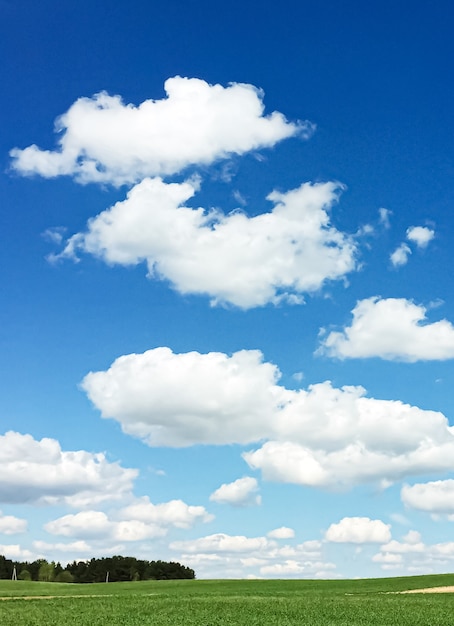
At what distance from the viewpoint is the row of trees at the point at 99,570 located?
17325 cm

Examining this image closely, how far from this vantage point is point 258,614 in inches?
1490

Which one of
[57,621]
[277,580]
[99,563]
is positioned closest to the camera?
[57,621]

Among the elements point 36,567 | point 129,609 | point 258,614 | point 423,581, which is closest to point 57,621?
point 129,609

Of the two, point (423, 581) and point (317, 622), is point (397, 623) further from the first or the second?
point (423, 581)

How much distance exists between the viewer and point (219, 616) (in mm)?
36000

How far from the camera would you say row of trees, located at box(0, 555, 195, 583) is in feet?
568

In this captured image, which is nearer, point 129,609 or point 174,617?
point 174,617

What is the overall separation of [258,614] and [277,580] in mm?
52975

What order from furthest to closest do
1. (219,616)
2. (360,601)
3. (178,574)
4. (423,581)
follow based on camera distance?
1. (178,574)
2. (423,581)
3. (360,601)
4. (219,616)

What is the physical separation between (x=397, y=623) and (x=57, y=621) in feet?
56.4

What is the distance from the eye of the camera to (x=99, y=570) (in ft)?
Result: 595

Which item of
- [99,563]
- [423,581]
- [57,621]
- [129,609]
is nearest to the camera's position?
[57,621]

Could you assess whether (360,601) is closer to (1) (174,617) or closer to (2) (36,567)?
(1) (174,617)

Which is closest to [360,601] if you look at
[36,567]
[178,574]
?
[178,574]
